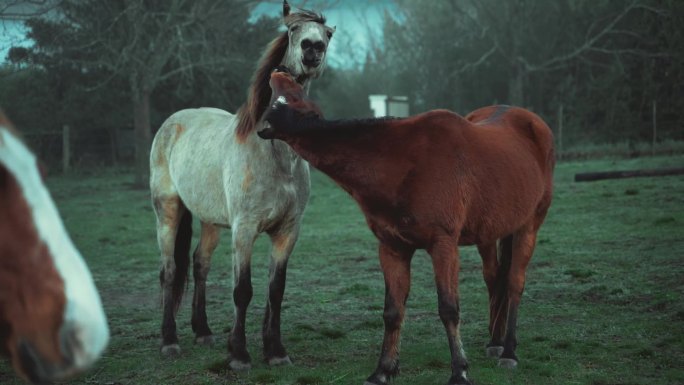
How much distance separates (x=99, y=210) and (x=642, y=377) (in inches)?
506

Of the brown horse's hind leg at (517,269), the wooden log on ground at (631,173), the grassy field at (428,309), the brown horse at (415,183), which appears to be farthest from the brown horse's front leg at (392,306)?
the wooden log on ground at (631,173)

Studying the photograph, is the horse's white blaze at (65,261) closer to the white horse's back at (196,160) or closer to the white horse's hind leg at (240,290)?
the white horse's hind leg at (240,290)

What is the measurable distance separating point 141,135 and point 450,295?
1648 cm

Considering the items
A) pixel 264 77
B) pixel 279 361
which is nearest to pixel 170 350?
pixel 279 361

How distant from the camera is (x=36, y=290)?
4.91 feet

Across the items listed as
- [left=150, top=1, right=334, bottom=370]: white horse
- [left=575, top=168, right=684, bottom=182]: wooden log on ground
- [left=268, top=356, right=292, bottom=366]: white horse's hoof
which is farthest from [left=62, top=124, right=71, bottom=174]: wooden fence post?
[left=268, top=356, right=292, bottom=366]: white horse's hoof

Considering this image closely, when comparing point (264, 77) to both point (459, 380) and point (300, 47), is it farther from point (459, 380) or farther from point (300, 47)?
point (459, 380)

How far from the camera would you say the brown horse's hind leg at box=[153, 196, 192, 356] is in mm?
6059

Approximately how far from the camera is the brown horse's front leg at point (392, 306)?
4.50 metres

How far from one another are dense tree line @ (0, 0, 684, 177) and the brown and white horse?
14.4 meters

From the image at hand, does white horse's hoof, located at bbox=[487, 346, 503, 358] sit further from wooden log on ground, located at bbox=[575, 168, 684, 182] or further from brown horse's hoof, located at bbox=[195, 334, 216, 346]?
wooden log on ground, located at bbox=[575, 168, 684, 182]

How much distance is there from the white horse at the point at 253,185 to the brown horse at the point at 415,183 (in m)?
0.71

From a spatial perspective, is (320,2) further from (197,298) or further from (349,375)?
(349,375)

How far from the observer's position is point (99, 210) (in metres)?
15.5
